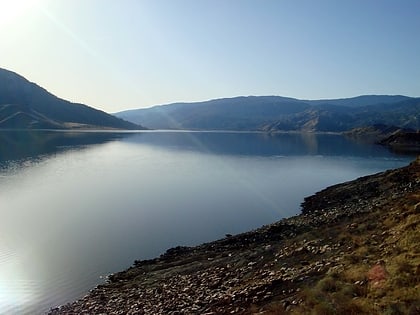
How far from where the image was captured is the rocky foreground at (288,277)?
14.4 meters

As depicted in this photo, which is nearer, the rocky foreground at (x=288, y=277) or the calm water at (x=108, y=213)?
the rocky foreground at (x=288, y=277)

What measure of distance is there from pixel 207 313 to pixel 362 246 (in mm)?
8924

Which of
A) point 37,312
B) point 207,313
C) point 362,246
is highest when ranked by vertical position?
point 362,246

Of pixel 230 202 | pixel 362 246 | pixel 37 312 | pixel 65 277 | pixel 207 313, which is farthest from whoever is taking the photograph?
pixel 230 202

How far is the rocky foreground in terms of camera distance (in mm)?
14438

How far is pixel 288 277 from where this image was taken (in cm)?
2000

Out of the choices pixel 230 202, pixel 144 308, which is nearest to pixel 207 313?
pixel 144 308

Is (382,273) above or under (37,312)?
above

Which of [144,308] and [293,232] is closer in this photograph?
[144,308]

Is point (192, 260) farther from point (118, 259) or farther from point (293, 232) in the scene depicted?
point (293, 232)

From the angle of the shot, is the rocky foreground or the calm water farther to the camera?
the calm water

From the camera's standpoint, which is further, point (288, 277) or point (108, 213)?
point (108, 213)

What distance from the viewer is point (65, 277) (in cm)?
3125

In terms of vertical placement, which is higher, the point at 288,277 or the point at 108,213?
the point at 288,277
